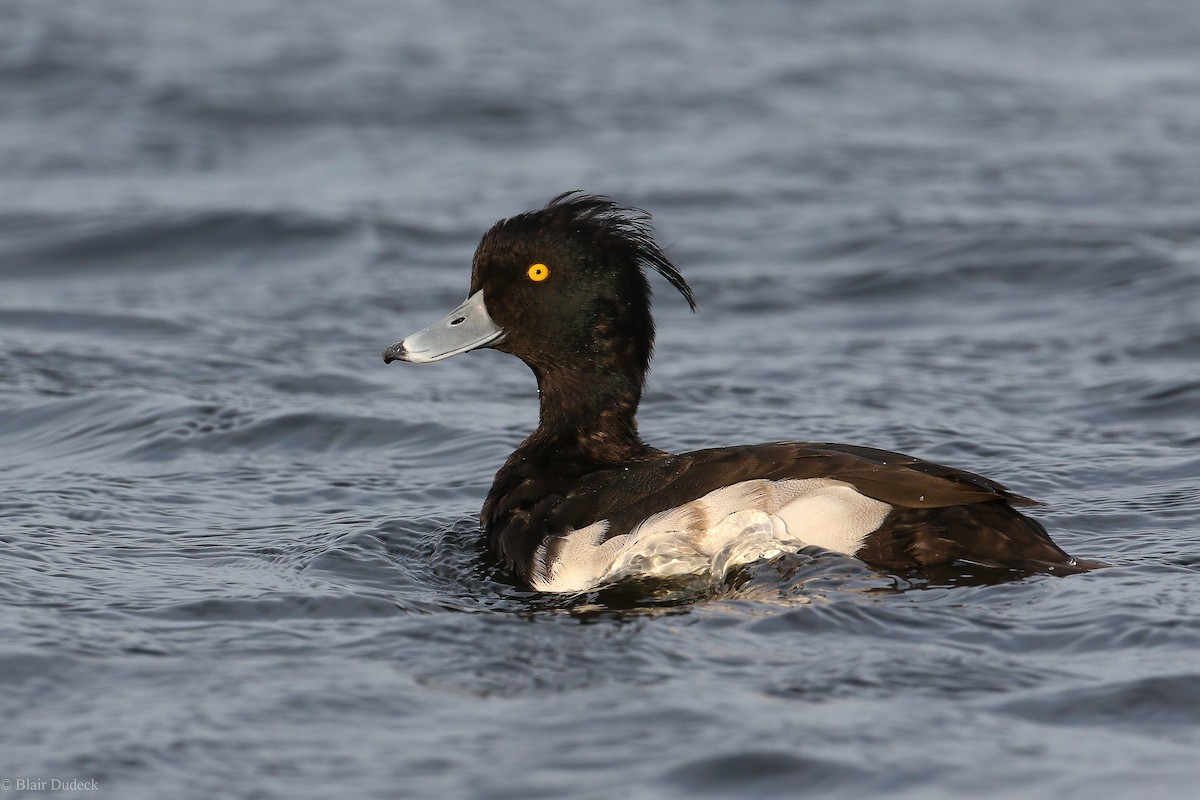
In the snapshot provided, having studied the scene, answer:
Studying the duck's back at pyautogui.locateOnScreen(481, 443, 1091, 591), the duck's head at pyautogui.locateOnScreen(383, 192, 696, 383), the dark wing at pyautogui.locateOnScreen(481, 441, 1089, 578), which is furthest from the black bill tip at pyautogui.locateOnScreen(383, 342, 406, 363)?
the duck's back at pyautogui.locateOnScreen(481, 443, 1091, 591)

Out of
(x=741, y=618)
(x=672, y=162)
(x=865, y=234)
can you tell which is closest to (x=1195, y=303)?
(x=865, y=234)

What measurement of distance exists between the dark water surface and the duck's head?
77 cm

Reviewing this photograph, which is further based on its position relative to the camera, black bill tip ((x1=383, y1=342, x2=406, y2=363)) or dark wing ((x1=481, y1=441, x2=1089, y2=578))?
black bill tip ((x1=383, y1=342, x2=406, y2=363))

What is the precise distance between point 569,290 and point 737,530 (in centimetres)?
141

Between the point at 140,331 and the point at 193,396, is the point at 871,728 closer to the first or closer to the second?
the point at 193,396

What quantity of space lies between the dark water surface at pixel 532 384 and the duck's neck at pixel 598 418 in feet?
1.94

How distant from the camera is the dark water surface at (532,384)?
4359 millimetres

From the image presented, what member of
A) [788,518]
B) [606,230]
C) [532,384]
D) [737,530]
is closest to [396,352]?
[606,230]

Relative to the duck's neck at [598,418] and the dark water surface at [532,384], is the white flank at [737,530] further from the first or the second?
the duck's neck at [598,418]

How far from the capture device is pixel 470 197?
12766 mm

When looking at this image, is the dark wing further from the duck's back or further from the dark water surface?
the dark water surface

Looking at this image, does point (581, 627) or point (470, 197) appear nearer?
point (581, 627)

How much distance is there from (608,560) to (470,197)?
764 centimetres

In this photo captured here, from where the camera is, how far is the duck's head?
628 centimetres
